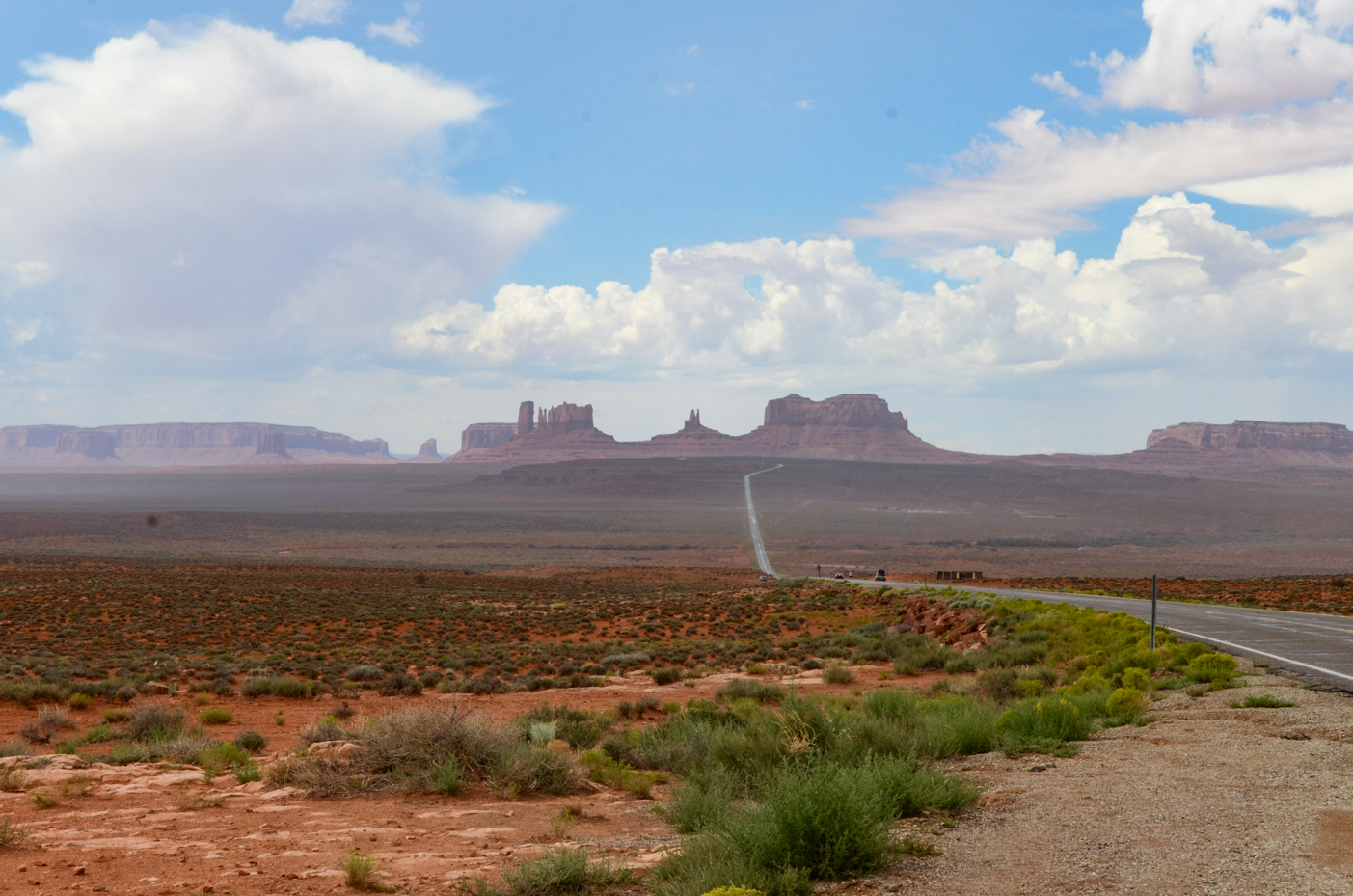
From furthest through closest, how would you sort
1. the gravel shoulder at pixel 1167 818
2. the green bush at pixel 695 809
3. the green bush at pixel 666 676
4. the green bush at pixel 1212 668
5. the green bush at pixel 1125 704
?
the green bush at pixel 666 676, the green bush at pixel 1212 668, the green bush at pixel 1125 704, the green bush at pixel 695 809, the gravel shoulder at pixel 1167 818

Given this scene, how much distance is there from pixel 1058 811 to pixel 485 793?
5154mm

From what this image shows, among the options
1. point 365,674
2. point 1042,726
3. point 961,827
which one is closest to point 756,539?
point 365,674

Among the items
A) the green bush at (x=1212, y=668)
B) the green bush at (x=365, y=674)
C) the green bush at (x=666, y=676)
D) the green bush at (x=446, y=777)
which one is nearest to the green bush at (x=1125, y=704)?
the green bush at (x=1212, y=668)

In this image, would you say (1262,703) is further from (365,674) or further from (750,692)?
(365,674)

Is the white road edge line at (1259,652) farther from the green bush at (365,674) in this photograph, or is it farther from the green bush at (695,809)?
the green bush at (365,674)

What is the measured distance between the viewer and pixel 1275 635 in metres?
16.2

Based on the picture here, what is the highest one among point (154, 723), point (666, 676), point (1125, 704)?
point (1125, 704)

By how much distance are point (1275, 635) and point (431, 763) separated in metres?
15.0

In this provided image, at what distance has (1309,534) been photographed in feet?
291

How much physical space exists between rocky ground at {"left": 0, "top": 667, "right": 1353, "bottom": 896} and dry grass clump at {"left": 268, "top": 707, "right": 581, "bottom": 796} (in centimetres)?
23

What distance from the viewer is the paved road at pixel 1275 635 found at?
488 inches

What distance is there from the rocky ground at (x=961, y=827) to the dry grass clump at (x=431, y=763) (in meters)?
0.23

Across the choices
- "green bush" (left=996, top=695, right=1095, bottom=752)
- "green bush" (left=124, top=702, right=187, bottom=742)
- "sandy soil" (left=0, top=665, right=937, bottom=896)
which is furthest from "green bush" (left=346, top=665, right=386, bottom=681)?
"green bush" (left=996, top=695, right=1095, bottom=752)

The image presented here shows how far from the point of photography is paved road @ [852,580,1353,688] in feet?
40.7
